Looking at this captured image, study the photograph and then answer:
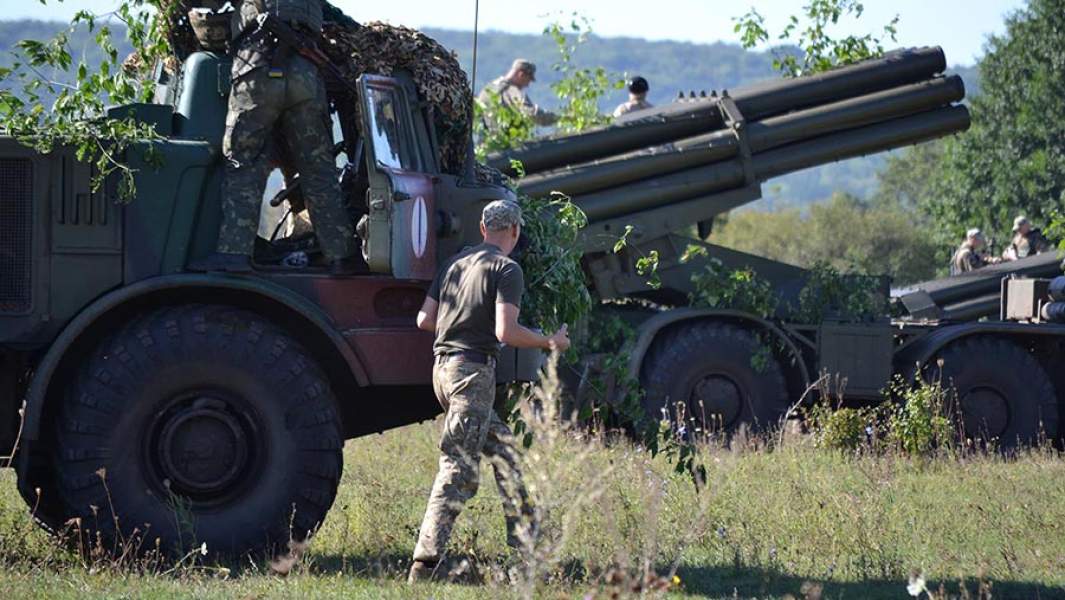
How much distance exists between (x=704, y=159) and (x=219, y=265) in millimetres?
7186

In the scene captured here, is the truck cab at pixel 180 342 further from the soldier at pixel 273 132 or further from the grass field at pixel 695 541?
the grass field at pixel 695 541

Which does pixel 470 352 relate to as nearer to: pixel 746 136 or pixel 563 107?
pixel 746 136

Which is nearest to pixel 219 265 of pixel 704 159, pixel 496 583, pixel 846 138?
pixel 496 583

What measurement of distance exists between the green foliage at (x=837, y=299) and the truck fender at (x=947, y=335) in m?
0.44

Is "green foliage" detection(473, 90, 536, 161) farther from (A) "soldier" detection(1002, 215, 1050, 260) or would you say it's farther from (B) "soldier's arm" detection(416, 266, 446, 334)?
(B) "soldier's arm" detection(416, 266, 446, 334)

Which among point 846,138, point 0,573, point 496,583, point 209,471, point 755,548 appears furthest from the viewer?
point 846,138

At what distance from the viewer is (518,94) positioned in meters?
17.5

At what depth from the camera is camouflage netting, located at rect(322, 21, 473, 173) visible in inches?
365

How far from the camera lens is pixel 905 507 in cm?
1077

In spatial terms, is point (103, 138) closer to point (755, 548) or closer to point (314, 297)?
point (314, 297)

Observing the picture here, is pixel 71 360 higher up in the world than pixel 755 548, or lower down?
higher up

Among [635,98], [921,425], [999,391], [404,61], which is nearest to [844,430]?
[921,425]

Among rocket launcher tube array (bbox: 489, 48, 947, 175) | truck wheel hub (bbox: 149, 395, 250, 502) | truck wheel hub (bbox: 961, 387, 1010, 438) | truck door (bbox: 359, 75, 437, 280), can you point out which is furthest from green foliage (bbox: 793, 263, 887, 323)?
truck wheel hub (bbox: 149, 395, 250, 502)

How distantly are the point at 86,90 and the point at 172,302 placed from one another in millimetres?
1266
